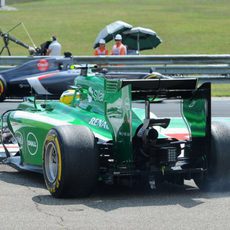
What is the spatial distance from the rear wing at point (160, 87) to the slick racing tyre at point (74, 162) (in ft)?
2.17

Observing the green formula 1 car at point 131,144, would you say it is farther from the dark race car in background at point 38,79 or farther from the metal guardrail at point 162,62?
the metal guardrail at point 162,62

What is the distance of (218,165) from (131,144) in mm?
943

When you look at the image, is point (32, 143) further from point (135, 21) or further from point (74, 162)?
→ point (135, 21)

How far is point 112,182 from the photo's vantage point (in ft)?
28.0

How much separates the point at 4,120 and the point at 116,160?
9.56ft

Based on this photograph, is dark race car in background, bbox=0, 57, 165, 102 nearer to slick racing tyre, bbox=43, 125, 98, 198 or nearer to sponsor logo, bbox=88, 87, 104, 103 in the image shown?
sponsor logo, bbox=88, 87, 104, 103

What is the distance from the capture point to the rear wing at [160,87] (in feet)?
28.3

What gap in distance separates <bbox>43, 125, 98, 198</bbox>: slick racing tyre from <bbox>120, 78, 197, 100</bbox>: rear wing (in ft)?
2.17

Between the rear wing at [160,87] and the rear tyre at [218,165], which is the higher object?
the rear wing at [160,87]

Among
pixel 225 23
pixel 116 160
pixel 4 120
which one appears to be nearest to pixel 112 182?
pixel 116 160

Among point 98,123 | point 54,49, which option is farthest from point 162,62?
point 98,123

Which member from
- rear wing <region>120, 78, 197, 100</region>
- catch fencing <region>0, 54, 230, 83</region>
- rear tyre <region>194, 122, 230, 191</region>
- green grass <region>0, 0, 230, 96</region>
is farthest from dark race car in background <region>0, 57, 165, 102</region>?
green grass <region>0, 0, 230, 96</region>

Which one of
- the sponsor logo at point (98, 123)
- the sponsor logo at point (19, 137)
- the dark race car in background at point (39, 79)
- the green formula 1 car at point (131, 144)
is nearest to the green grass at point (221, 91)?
the dark race car in background at point (39, 79)

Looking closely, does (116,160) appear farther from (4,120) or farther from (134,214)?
(4,120)
